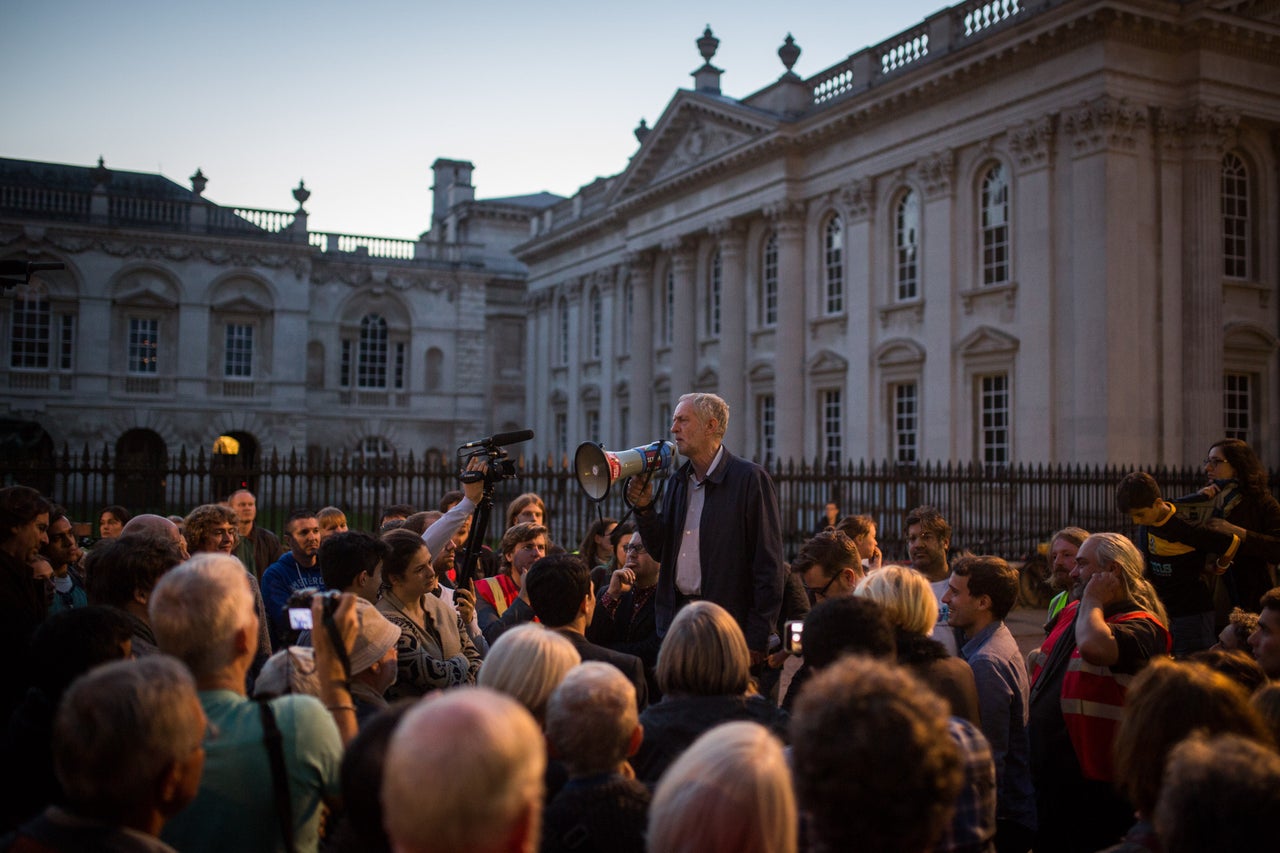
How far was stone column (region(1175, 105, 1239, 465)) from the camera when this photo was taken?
2139 centimetres

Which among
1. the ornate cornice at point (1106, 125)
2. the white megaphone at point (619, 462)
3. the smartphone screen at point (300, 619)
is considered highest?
the ornate cornice at point (1106, 125)

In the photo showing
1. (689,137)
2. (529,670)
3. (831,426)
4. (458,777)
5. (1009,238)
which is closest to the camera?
(458,777)

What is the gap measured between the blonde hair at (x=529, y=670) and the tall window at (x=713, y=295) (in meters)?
30.2

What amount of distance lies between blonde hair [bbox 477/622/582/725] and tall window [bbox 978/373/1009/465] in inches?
848

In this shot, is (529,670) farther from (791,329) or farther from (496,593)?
(791,329)

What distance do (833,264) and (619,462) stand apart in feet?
78.8

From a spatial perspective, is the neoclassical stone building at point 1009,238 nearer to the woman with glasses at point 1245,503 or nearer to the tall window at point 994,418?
the tall window at point 994,418

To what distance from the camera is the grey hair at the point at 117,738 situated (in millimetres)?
2576

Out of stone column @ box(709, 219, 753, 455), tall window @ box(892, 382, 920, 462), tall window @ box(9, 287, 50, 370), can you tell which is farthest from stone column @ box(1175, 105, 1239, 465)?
tall window @ box(9, 287, 50, 370)

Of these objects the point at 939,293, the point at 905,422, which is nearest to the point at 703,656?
the point at 939,293

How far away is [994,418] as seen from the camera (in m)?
24.0

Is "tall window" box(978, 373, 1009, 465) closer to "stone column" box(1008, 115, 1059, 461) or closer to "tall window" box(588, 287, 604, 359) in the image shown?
"stone column" box(1008, 115, 1059, 461)

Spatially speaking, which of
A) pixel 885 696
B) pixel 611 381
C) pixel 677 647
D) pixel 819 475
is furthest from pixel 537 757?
pixel 611 381

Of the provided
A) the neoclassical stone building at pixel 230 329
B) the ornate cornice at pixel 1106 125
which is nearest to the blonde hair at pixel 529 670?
the ornate cornice at pixel 1106 125
